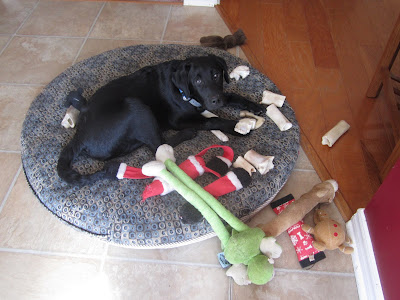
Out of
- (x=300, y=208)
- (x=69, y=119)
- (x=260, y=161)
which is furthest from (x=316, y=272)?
(x=69, y=119)

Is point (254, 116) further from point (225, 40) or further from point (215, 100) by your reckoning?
point (225, 40)

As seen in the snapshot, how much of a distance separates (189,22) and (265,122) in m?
1.48

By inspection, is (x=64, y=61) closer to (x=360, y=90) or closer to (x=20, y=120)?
(x=20, y=120)

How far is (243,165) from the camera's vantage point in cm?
163

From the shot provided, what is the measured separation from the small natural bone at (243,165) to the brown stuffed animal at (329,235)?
354 mm

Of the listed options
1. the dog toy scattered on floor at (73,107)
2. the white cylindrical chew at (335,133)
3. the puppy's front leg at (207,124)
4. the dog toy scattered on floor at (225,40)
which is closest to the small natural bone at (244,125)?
the puppy's front leg at (207,124)

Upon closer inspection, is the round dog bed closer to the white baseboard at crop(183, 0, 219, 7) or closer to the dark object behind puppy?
the dark object behind puppy

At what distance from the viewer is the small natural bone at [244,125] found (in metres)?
1.81

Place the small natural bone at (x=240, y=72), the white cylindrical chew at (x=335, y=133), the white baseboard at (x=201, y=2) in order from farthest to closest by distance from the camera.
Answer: the white baseboard at (x=201, y=2) → the small natural bone at (x=240, y=72) → the white cylindrical chew at (x=335, y=133)

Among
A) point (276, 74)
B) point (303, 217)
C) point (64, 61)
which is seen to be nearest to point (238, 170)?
point (303, 217)

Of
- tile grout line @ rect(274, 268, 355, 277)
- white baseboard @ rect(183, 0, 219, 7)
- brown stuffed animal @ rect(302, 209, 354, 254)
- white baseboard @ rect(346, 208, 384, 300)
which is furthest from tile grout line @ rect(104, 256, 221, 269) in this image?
white baseboard @ rect(183, 0, 219, 7)

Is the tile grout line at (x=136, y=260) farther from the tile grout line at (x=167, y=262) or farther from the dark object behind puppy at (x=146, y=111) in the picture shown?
the dark object behind puppy at (x=146, y=111)

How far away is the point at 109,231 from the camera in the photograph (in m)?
1.46

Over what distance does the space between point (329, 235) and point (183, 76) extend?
3.34ft
